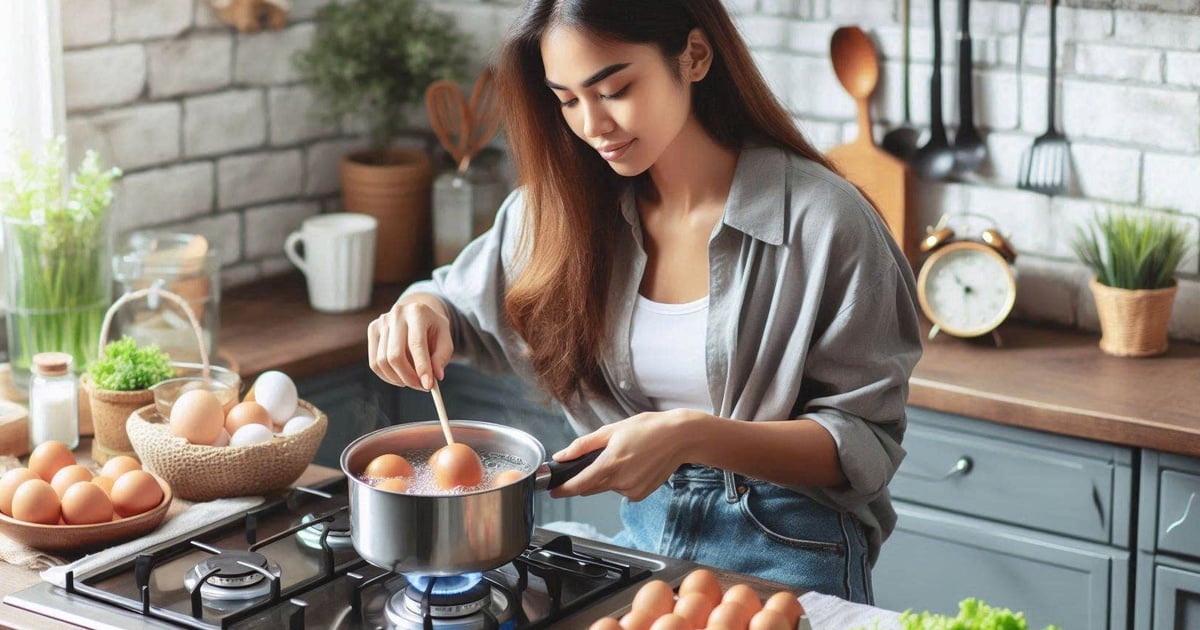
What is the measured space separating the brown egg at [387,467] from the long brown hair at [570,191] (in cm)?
52

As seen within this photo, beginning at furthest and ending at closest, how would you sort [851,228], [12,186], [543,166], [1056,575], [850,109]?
[850,109] < [1056,575] < [12,186] < [543,166] < [851,228]

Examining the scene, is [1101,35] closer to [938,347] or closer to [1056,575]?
[938,347]

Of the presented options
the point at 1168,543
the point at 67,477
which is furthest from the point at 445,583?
the point at 1168,543

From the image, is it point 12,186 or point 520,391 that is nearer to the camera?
point 12,186

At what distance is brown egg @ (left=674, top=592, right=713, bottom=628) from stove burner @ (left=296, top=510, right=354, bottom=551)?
545mm

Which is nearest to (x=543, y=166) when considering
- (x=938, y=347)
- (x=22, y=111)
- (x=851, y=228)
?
(x=851, y=228)

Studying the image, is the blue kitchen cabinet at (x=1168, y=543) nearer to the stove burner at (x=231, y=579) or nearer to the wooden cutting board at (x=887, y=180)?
the wooden cutting board at (x=887, y=180)

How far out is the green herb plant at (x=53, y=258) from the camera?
2494 millimetres

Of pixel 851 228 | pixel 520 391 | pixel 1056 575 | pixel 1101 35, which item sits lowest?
pixel 1056 575

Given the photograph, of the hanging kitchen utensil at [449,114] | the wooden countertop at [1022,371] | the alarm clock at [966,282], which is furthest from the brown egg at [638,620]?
the hanging kitchen utensil at [449,114]

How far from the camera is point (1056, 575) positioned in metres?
2.67

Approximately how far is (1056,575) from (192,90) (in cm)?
203

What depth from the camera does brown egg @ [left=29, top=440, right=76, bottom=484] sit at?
6.60 feet

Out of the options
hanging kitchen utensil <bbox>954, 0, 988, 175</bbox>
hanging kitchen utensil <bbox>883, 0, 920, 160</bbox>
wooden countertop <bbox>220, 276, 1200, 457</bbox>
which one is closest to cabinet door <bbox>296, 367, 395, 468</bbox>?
wooden countertop <bbox>220, 276, 1200, 457</bbox>
